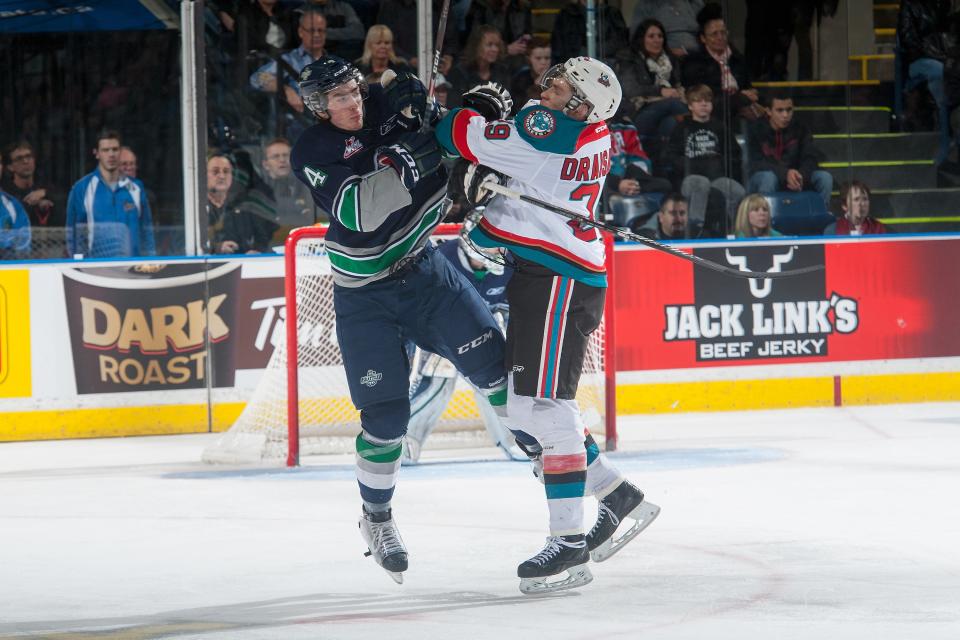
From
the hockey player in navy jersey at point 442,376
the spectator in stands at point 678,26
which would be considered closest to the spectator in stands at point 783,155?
the spectator in stands at point 678,26

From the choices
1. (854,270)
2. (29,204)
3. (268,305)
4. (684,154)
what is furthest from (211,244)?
(854,270)

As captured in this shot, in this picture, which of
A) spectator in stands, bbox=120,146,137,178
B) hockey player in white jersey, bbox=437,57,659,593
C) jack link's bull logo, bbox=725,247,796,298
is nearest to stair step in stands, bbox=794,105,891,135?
jack link's bull logo, bbox=725,247,796,298

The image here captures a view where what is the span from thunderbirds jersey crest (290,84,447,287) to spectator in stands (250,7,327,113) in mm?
3416

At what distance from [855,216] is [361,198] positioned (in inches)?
185

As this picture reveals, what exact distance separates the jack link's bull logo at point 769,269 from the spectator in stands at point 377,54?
1915mm

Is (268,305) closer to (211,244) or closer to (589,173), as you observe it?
(211,244)

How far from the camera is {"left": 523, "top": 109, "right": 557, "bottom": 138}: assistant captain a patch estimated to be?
3.93m

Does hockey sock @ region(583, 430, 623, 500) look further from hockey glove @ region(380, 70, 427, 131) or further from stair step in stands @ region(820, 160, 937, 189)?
stair step in stands @ region(820, 160, 937, 189)

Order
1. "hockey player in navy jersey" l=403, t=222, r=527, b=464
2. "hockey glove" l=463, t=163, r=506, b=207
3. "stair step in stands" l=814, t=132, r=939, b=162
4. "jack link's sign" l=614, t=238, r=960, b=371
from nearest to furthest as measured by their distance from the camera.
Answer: "hockey glove" l=463, t=163, r=506, b=207, "hockey player in navy jersey" l=403, t=222, r=527, b=464, "jack link's sign" l=614, t=238, r=960, b=371, "stair step in stands" l=814, t=132, r=939, b=162

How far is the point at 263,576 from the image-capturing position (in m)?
4.16

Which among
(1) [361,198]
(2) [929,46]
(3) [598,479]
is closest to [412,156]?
(1) [361,198]

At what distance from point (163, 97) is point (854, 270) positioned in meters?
3.51

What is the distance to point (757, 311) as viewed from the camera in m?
7.66

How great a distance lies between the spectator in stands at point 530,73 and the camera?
7.86 m
